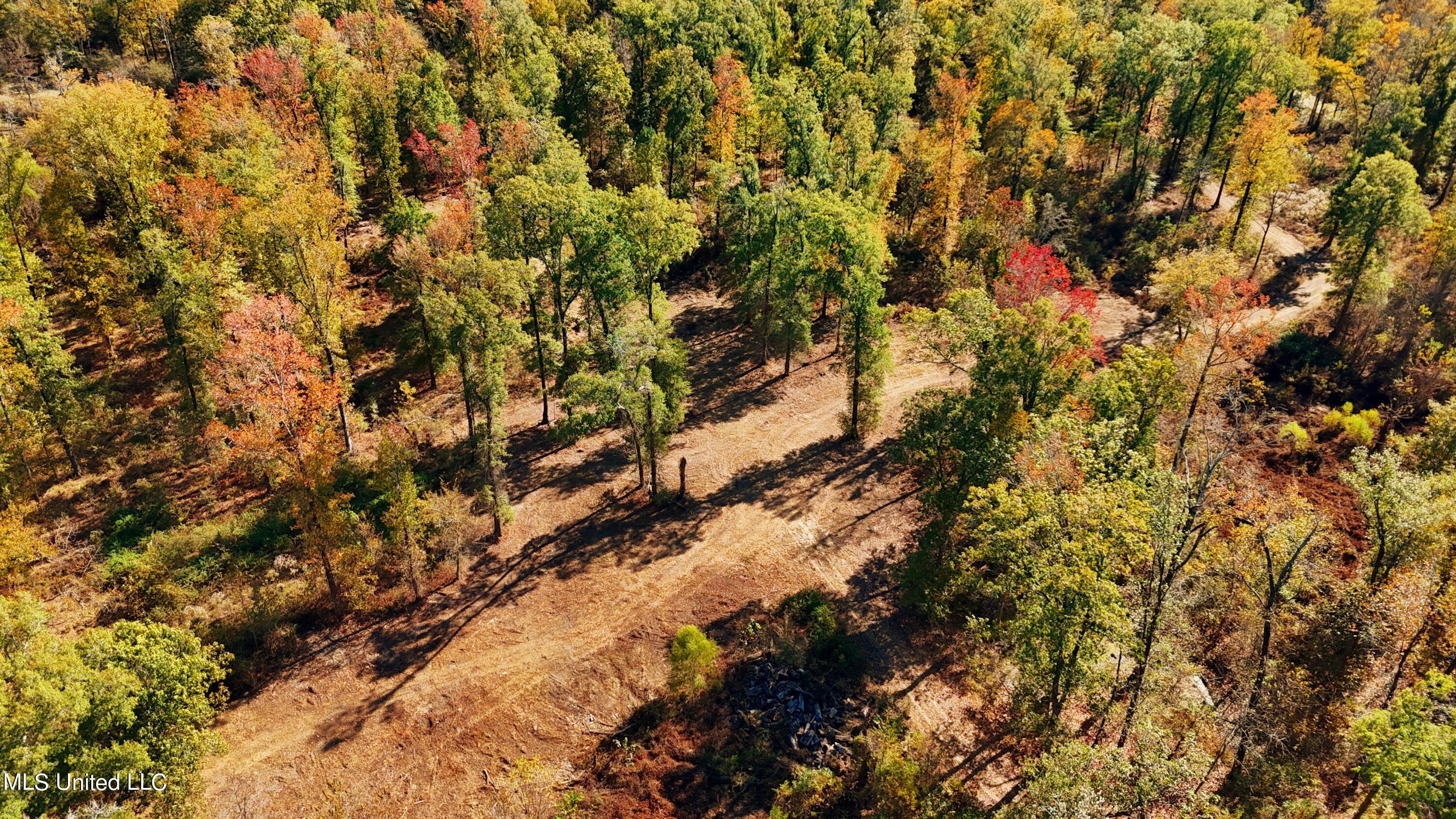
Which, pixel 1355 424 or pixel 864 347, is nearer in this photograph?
pixel 864 347

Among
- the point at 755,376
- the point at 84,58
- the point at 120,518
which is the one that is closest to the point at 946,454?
the point at 755,376

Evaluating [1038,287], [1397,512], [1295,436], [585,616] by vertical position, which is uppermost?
[1038,287]

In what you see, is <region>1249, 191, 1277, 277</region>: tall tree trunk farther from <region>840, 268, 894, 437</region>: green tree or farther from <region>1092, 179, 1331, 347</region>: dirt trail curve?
<region>840, 268, 894, 437</region>: green tree

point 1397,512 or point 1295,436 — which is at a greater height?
point 1397,512

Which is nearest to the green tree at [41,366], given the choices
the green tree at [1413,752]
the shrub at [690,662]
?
the shrub at [690,662]

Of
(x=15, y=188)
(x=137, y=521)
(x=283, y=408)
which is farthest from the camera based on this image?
(x=15, y=188)

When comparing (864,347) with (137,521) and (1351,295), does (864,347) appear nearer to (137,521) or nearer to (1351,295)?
(1351,295)

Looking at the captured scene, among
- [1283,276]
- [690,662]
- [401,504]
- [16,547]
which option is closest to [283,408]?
[401,504]
